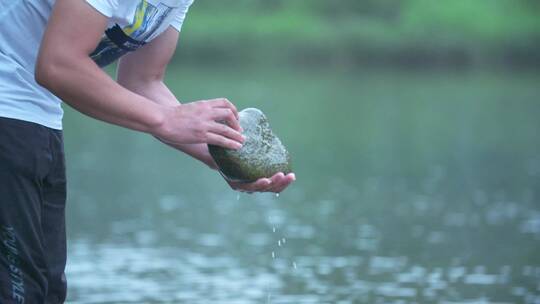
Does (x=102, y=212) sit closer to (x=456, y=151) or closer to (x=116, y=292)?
(x=116, y=292)

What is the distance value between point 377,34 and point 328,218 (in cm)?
4245

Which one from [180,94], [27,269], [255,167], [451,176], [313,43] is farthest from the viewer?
[313,43]

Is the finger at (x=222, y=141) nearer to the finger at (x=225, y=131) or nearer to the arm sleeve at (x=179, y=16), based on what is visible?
the finger at (x=225, y=131)

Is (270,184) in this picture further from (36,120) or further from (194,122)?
(36,120)

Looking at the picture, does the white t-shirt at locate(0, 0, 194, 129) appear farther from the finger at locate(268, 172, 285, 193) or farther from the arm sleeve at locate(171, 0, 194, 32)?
the finger at locate(268, 172, 285, 193)

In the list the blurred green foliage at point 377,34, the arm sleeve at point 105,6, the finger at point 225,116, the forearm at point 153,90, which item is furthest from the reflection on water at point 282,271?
the blurred green foliage at point 377,34

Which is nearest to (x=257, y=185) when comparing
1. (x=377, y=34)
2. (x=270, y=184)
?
(x=270, y=184)

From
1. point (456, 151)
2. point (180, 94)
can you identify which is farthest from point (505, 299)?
point (180, 94)

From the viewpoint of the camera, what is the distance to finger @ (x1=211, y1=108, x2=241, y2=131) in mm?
3298

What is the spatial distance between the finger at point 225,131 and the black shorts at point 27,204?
1.65ft

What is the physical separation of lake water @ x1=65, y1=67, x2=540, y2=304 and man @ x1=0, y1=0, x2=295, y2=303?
214 centimetres

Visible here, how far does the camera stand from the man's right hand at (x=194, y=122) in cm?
327

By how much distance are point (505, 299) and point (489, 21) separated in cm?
4934

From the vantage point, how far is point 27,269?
336cm
